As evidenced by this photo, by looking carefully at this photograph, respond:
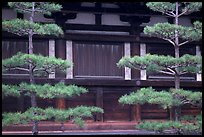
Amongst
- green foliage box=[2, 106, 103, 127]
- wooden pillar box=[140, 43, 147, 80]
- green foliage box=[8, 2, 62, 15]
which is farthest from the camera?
wooden pillar box=[140, 43, 147, 80]

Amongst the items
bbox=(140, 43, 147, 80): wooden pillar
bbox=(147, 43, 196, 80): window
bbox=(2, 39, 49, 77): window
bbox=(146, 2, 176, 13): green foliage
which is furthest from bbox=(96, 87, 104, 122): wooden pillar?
bbox=(146, 2, 176, 13): green foliage

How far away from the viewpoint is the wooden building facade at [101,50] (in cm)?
1226

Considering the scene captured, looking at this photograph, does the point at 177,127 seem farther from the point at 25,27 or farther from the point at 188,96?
the point at 25,27

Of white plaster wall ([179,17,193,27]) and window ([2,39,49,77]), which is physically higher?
white plaster wall ([179,17,193,27])

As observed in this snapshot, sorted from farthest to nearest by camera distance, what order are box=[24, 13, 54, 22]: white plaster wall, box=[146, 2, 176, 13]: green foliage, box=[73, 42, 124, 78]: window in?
box=[73, 42, 124, 78]: window → box=[24, 13, 54, 22]: white plaster wall → box=[146, 2, 176, 13]: green foliage

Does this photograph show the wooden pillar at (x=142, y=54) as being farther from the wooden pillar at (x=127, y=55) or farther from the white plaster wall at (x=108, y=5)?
the white plaster wall at (x=108, y=5)

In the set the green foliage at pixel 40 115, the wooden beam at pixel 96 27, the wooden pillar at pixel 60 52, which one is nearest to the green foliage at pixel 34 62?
the green foliage at pixel 40 115

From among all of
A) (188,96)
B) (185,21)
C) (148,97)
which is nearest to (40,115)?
(148,97)

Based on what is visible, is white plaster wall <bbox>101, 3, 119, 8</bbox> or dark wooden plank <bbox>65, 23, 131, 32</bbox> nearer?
dark wooden plank <bbox>65, 23, 131, 32</bbox>

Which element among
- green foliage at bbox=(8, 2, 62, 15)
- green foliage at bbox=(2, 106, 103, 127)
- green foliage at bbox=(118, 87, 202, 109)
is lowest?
green foliage at bbox=(2, 106, 103, 127)

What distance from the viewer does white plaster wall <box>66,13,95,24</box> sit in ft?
41.5

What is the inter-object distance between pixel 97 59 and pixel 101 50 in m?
0.36

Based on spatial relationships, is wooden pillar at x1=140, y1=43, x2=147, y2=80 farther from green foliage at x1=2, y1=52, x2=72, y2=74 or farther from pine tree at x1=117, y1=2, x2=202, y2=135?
green foliage at x1=2, y1=52, x2=72, y2=74

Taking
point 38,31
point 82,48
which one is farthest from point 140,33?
point 38,31
